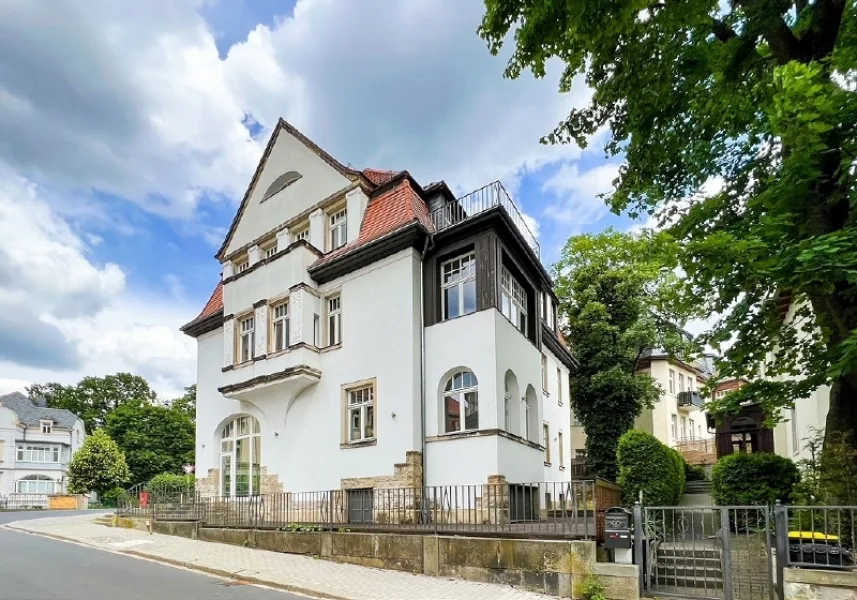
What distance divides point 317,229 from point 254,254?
327 cm

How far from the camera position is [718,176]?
38.9ft

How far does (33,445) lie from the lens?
193ft

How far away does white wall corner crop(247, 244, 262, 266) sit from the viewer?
20953mm

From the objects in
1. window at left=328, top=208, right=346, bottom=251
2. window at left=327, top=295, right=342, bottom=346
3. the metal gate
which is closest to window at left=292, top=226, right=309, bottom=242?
window at left=328, top=208, right=346, bottom=251

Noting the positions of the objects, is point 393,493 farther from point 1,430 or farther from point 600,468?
point 1,430

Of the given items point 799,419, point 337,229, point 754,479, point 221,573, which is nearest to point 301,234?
point 337,229

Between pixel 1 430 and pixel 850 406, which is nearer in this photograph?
pixel 850 406

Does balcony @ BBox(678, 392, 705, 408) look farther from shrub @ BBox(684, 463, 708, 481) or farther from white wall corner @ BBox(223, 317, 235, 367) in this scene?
white wall corner @ BBox(223, 317, 235, 367)

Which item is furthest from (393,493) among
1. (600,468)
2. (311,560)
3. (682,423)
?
(682,423)

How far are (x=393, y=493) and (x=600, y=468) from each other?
14719 mm

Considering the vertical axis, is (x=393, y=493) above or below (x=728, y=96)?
below

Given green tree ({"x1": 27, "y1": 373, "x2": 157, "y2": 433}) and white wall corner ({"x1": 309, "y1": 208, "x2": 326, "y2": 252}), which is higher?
white wall corner ({"x1": 309, "y1": 208, "x2": 326, "y2": 252})

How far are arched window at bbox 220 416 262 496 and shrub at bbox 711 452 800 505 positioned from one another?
520 inches

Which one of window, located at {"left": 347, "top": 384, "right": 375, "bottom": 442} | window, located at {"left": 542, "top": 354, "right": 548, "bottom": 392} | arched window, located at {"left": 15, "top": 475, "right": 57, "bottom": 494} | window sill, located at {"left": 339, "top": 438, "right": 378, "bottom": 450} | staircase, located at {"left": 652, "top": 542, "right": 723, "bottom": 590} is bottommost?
arched window, located at {"left": 15, "top": 475, "right": 57, "bottom": 494}
